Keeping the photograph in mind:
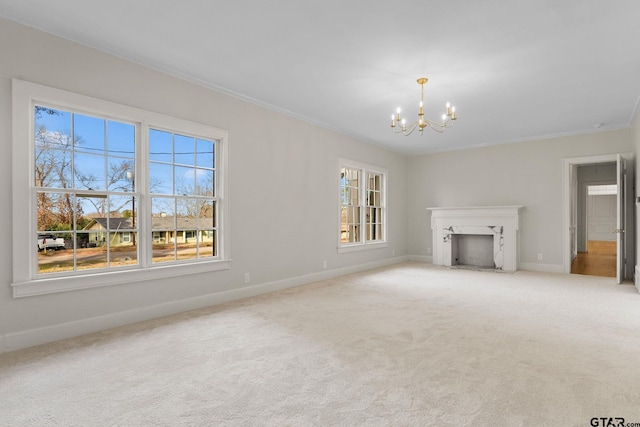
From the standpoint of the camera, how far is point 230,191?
171 inches

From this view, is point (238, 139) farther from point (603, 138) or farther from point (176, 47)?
point (603, 138)

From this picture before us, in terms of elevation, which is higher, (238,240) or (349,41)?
(349,41)

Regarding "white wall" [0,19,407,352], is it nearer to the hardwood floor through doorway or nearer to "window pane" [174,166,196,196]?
"window pane" [174,166,196,196]

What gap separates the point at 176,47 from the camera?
10.7ft

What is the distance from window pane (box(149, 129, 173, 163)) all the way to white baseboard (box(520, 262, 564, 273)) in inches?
270

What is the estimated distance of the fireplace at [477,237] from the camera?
22.3 ft

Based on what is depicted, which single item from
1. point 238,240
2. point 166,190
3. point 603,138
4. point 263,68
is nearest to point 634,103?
point 603,138

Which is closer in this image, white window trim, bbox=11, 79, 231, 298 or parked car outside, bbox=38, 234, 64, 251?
white window trim, bbox=11, 79, 231, 298

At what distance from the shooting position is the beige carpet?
1.88m

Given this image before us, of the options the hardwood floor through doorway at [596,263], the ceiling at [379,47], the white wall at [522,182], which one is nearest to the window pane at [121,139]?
the ceiling at [379,47]

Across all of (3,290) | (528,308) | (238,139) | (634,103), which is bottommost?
(528,308)

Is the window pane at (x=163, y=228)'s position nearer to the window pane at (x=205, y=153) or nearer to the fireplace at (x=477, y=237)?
the window pane at (x=205, y=153)

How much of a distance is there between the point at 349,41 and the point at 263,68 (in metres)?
1.07

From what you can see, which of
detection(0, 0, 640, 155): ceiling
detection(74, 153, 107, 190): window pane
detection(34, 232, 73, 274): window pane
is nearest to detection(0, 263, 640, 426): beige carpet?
detection(34, 232, 73, 274): window pane
